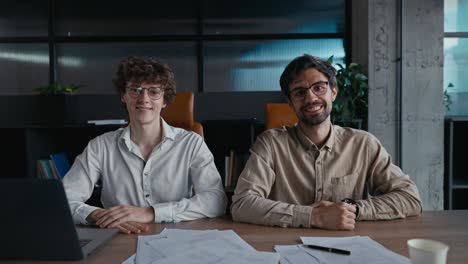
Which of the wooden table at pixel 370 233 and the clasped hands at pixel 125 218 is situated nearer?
the wooden table at pixel 370 233

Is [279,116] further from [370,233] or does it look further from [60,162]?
[60,162]

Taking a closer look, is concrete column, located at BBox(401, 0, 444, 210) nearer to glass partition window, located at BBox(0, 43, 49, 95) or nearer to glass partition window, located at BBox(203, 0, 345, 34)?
glass partition window, located at BBox(203, 0, 345, 34)

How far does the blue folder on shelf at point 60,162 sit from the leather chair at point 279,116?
1692mm

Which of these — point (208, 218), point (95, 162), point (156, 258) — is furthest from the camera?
point (95, 162)

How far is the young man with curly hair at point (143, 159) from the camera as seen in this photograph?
1.50 metres

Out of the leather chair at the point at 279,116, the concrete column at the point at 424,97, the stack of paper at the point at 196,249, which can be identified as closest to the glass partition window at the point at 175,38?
the concrete column at the point at 424,97

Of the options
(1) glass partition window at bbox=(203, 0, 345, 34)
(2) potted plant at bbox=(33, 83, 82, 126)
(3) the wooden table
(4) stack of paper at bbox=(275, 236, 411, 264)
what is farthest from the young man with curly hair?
(1) glass partition window at bbox=(203, 0, 345, 34)

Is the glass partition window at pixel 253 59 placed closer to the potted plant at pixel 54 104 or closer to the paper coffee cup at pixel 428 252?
the potted plant at pixel 54 104

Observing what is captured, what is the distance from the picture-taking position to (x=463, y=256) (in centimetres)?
89

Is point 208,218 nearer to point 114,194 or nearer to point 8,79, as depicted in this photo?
point 114,194

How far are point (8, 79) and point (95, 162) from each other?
260 centimetres

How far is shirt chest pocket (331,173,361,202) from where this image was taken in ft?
4.78

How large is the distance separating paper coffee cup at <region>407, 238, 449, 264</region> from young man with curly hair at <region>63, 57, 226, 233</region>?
83cm

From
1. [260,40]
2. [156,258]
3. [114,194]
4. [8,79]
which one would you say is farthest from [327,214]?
[8,79]
